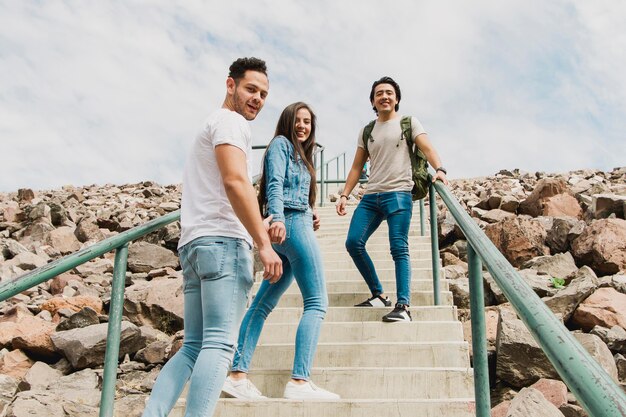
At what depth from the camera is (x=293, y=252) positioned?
2717 millimetres

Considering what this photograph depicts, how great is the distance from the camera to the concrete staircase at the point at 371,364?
8.75ft

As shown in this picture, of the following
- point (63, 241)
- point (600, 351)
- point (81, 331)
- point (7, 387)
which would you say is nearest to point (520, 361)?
point (600, 351)

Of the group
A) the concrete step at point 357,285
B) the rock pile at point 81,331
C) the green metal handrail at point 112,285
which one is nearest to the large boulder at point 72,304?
the rock pile at point 81,331

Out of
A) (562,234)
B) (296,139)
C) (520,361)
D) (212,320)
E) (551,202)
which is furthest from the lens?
(551,202)

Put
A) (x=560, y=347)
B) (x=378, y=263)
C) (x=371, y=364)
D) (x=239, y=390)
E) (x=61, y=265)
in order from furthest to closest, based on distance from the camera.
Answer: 1. (x=378, y=263)
2. (x=371, y=364)
3. (x=239, y=390)
4. (x=61, y=265)
5. (x=560, y=347)

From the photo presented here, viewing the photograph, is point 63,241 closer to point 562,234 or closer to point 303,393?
point 562,234

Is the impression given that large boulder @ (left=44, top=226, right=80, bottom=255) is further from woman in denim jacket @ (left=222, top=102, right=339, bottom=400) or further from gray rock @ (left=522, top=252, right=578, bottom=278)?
woman in denim jacket @ (left=222, top=102, right=339, bottom=400)

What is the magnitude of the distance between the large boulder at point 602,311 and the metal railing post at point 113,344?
3479mm

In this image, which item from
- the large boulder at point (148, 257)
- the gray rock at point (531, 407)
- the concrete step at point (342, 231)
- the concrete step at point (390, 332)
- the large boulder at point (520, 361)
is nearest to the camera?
the gray rock at point (531, 407)

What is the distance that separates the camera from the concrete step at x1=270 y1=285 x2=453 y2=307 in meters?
4.23

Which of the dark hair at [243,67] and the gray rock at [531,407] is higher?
the dark hair at [243,67]

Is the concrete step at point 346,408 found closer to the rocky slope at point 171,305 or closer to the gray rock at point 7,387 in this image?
the rocky slope at point 171,305

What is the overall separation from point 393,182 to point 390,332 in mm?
955

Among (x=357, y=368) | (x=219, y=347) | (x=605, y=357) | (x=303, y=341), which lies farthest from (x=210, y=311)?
(x=605, y=357)
